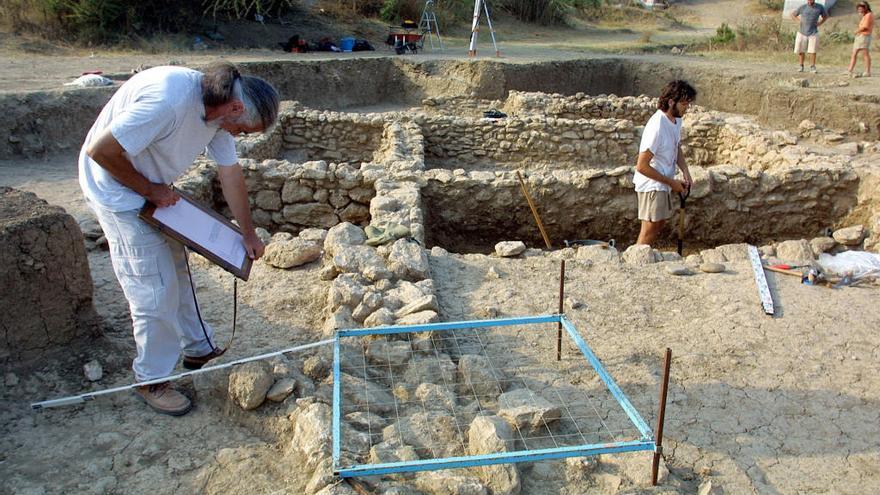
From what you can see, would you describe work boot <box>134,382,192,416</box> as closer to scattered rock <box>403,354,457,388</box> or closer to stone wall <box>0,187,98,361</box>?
stone wall <box>0,187,98,361</box>

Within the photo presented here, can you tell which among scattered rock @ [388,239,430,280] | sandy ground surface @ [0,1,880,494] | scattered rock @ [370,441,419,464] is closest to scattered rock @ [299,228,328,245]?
sandy ground surface @ [0,1,880,494]

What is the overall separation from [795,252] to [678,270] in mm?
1100

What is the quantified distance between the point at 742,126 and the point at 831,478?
23.0ft

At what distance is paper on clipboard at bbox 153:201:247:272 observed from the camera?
2932 mm

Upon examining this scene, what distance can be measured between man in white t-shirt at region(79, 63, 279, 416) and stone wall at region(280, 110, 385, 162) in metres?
6.45

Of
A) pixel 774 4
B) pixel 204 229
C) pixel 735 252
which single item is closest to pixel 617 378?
pixel 735 252

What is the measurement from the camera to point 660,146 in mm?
5230

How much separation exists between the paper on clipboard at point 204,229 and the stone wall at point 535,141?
21.1ft

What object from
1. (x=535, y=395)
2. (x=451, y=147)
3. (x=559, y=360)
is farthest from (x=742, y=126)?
(x=535, y=395)

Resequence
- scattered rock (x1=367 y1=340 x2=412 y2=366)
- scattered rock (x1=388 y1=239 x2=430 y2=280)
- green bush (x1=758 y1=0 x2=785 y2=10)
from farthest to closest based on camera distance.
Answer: green bush (x1=758 y1=0 x2=785 y2=10) < scattered rock (x1=388 y1=239 x2=430 y2=280) < scattered rock (x1=367 y1=340 x2=412 y2=366)

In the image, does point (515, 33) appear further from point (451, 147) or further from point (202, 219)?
point (202, 219)

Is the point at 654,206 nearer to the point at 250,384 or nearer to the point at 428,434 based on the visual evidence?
the point at 428,434

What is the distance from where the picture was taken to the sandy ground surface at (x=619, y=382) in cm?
286

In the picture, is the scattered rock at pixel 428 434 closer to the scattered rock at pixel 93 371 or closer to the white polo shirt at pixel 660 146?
the scattered rock at pixel 93 371
